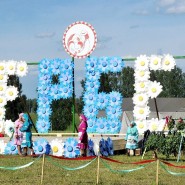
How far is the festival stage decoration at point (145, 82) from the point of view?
78.8 ft

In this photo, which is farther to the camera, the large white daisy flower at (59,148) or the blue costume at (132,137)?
the blue costume at (132,137)

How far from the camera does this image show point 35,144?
2272 centimetres

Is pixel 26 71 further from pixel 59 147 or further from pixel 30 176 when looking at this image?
pixel 30 176

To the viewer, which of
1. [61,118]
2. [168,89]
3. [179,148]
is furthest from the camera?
[168,89]

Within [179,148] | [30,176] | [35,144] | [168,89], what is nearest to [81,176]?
[30,176]

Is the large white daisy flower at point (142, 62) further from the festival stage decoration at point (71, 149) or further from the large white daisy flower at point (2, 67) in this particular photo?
the large white daisy flower at point (2, 67)

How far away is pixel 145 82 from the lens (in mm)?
24188

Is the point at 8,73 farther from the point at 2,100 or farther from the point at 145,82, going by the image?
the point at 145,82

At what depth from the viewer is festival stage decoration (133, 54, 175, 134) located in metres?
24.0

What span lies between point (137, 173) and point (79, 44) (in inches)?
392

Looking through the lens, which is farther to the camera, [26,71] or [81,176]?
[26,71]

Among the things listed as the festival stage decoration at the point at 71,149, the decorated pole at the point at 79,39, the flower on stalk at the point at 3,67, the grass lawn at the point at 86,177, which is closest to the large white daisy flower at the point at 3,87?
the flower on stalk at the point at 3,67

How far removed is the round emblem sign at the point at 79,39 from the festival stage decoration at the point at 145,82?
222 centimetres

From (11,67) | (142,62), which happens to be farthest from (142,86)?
(11,67)
